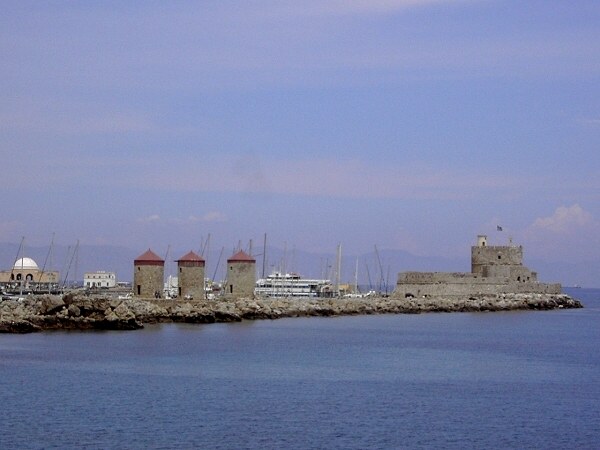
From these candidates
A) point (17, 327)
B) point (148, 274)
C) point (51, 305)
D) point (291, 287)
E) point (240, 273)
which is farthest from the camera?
point (291, 287)

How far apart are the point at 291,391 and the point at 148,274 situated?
22.3 m

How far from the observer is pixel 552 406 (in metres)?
20.2

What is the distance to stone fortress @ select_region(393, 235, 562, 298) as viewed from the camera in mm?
58875

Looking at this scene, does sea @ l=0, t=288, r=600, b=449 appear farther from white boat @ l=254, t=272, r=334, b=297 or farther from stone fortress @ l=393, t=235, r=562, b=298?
white boat @ l=254, t=272, r=334, b=297

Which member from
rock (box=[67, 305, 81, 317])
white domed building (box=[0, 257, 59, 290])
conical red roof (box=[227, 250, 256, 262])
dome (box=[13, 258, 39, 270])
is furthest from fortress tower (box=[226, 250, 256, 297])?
dome (box=[13, 258, 39, 270])

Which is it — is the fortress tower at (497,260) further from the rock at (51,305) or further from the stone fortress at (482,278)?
the rock at (51,305)

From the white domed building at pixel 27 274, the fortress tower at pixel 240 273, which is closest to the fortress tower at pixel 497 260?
the fortress tower at pixel 240 273

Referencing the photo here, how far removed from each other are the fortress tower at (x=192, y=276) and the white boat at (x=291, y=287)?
65.8ft

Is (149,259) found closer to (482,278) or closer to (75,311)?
(75,311)

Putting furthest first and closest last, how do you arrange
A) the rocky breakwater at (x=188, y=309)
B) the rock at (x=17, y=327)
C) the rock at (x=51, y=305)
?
1. the rock at (x=51, y=305)
2. the rocky breakwater at (x=188, y=309)
3. the rock at (x=17, y=327)

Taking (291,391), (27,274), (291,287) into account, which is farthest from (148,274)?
(27,274)

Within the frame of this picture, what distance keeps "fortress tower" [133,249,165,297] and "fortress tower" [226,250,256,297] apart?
362 cm

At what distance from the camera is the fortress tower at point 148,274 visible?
42.9 metres

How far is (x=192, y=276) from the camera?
1741 inches
